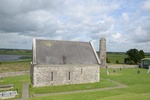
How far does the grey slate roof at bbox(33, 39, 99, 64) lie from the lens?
3234 cm

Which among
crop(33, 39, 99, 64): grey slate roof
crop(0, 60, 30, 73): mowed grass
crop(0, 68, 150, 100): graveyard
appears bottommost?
crop(0, 68, 150, 100): graveyard

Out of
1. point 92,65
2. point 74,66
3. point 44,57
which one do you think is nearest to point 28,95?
point 44,57

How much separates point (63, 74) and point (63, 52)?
14.8 feet

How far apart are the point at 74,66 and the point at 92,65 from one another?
393 cm

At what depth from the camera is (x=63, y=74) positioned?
32438 millimetres

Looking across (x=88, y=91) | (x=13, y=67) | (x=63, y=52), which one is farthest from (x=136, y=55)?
(x=88, y=91)

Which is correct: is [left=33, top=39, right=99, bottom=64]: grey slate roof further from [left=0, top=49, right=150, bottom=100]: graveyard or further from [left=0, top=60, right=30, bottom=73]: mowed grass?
[left=0, top=60, right=30, bottom=73]: mowed grass

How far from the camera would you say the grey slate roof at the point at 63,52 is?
32.3 m

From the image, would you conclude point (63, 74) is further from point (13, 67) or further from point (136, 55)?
point (136, 55)

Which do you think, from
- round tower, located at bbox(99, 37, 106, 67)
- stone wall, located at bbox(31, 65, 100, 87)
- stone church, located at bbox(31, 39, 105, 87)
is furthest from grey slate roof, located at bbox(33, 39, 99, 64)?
round tower, located at bbox(99, 37, 106, 67)

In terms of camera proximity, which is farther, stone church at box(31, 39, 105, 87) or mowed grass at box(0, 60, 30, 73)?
mowed grass at box(0, 60, 30, 73)

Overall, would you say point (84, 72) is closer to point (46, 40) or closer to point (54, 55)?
point (54, 55)

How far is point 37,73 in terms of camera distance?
3058 cm

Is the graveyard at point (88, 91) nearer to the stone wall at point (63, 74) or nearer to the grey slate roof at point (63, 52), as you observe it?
the stone wall at point (63, 74)
